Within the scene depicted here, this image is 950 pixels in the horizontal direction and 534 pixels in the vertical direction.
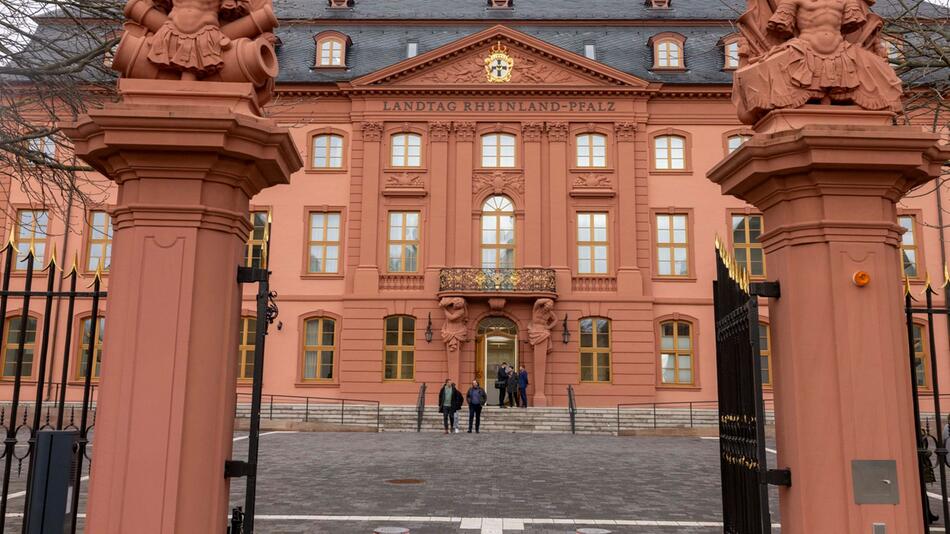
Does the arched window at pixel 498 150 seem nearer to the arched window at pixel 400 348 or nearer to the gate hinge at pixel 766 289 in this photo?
the arched window at pixel 400 348

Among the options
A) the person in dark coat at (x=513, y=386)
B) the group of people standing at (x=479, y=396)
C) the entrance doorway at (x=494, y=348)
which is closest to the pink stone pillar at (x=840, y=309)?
the group of people standing at (x=479, y=396)

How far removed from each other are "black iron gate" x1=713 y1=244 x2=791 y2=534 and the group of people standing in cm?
1610

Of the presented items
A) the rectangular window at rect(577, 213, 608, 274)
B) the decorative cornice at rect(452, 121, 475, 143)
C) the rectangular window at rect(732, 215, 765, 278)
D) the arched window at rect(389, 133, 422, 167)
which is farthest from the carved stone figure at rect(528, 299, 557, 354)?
the rectangular window at rect(732, 215, 765, 278)

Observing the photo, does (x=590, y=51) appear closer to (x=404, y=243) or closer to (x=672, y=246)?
(x=672, y=246)

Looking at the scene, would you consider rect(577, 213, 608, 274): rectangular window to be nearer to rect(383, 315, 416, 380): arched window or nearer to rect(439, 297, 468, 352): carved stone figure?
rect(439, 297, 468, 352): carved stone figure

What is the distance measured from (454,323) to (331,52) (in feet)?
39.7

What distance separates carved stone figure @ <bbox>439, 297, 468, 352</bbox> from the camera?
88.5 feet

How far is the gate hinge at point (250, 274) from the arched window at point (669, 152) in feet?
84.5

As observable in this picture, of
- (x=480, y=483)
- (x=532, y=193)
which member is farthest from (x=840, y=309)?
(x=532, y=193)

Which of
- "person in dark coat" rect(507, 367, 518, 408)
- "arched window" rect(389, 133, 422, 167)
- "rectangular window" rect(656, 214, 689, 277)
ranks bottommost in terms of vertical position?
"person in dark coat" rect(507, 367, 518, 408)

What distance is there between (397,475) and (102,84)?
7.01 metres

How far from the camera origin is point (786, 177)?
4430 mm

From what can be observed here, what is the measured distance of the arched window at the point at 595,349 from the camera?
2734 cm

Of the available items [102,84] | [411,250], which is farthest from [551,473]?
[411,250]
